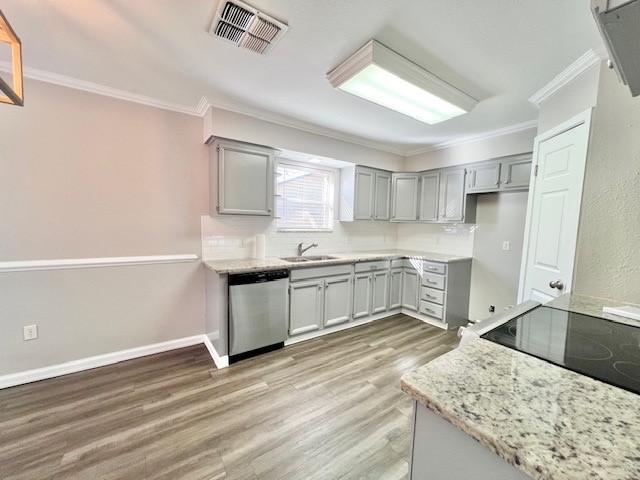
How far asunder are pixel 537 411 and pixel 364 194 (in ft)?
11.5

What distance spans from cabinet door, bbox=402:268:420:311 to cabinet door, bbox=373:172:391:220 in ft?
3.05

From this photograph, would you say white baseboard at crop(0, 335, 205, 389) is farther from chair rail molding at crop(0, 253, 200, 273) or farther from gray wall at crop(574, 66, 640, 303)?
gray wall at crop(574, 66, 640, 303)

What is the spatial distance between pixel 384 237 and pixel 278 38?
3483mm

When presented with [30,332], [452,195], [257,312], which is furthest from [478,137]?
[30,332]

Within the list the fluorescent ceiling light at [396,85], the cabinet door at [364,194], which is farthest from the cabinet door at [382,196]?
the fluorescent ceiling light at [396,85]

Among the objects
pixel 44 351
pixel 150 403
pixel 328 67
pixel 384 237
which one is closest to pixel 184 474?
pixel 150 403

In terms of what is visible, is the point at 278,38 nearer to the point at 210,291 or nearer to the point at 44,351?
the point at 210,291

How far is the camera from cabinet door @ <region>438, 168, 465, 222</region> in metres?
3.62

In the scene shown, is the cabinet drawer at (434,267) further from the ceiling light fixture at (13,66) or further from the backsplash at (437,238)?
the ceiling light fixture at (13,66)

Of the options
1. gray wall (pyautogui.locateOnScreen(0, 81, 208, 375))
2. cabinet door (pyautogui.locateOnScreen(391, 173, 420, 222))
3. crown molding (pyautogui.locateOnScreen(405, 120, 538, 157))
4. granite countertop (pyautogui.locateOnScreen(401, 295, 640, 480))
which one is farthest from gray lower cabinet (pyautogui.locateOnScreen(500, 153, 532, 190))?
gray wall (pyautogui.locateOnScreen(0, 81, 208, 375))

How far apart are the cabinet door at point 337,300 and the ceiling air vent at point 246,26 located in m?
2.36

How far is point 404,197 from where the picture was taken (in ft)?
13.8

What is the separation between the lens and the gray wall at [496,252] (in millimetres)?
3275

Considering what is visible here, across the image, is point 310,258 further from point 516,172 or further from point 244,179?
point 516,172
